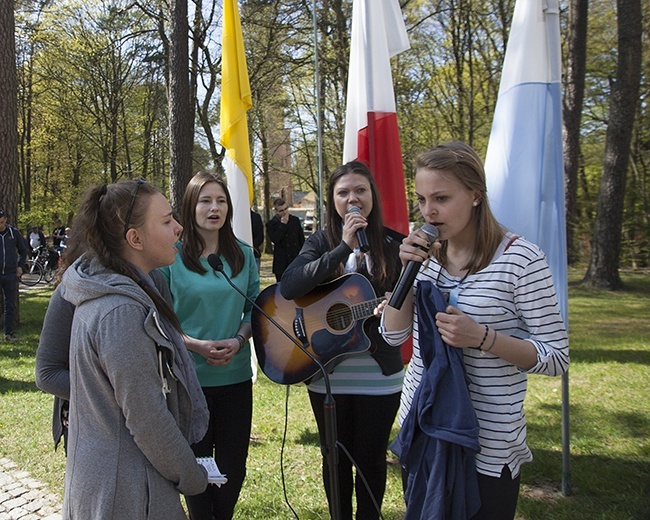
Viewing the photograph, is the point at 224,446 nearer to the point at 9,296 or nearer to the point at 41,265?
Result: the point at 9,296

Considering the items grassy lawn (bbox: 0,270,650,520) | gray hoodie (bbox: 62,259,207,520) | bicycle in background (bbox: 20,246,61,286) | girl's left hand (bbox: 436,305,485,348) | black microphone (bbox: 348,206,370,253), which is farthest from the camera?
bicycle in background (bbox: 20,246,61,286)

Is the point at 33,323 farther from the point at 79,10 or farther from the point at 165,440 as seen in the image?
the point at 79,10

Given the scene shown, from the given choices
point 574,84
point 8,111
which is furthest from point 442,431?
point 574,84

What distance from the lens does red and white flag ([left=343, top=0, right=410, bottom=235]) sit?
3.72 metres

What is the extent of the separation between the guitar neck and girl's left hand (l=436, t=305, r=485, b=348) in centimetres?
89

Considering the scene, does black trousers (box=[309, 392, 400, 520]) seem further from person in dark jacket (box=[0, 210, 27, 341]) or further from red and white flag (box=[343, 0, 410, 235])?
person in dark jacket (box=[0, 210, 27, 341])

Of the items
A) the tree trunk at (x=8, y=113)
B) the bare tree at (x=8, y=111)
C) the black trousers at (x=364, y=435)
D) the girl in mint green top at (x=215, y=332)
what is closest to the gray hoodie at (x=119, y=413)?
the girl in mint green top at (x=215, y=332)

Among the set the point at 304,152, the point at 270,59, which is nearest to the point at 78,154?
the point at 304,152

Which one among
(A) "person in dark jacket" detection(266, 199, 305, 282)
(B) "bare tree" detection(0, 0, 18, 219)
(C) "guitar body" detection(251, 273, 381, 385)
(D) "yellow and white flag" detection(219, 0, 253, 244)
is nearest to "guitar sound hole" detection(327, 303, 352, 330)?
(C) "guitar body" detection(251, 273, 381, 385)

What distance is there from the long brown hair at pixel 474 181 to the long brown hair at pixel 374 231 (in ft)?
2.76

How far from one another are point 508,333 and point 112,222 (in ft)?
4.35

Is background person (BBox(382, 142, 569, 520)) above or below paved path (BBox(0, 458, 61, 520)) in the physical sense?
above

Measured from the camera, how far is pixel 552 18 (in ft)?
9.64

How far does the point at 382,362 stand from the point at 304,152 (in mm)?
21956
